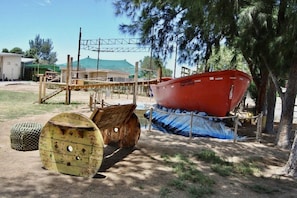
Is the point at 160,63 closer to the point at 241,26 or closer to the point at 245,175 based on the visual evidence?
the point at 241,26

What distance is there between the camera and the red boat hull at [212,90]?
9.85m

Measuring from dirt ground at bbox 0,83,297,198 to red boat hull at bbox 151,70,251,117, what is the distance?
328cm

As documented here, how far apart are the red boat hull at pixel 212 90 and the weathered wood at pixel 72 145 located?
6.56 m

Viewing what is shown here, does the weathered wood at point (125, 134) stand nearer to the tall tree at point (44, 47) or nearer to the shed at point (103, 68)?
the shed at point (103, 68)

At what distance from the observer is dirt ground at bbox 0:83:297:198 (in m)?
3.76

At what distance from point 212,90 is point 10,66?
30.4 metres

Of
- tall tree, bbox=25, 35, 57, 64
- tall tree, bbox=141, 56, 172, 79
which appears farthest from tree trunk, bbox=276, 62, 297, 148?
tall tree, bbox=25, 35, 57, 64

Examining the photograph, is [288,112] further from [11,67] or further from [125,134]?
[11,67]

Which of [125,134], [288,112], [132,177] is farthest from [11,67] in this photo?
[132,177]

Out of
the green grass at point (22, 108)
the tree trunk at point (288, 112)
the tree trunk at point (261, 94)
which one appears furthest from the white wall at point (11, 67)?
the tree trunk at point (288, 112)

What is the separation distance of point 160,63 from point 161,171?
6275mm

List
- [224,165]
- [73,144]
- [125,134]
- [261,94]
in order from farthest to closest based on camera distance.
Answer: [261,94] → [125,134] → [224,165] → [73,144]

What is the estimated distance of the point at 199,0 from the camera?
5477 mm

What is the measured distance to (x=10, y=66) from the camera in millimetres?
34125
